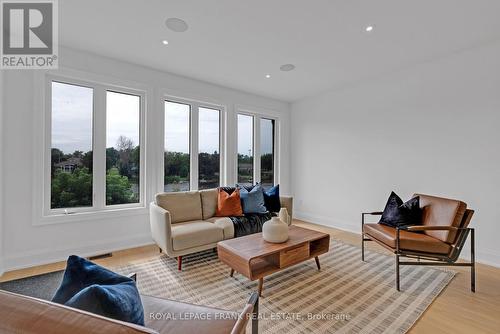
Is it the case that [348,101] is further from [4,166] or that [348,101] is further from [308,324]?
Answer: [4,166]

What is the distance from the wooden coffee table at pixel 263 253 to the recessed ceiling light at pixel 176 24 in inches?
94.1

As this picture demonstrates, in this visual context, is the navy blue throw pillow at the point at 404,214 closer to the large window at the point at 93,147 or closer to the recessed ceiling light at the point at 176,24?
the recessed ceiling light at the point at 176,24

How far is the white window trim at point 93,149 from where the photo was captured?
2832mm

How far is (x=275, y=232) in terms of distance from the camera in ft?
7.96

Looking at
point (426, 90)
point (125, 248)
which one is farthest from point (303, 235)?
point (426, 90)

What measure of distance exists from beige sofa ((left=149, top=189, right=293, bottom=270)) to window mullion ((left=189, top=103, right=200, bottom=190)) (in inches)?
26.1

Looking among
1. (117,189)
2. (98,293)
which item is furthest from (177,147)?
(98,293)

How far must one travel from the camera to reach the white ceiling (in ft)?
7.38

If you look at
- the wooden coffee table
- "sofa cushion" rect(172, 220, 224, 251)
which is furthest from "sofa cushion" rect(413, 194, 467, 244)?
"sofa cushion" rect(172, 220, 224, 251)

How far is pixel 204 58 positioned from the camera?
10.9ft

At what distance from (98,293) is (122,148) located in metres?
3.21

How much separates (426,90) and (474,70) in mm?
529

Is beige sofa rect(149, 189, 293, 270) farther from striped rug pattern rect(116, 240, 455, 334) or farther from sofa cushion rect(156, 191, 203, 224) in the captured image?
striped rug pattern rect(116, 240, 455, 334)

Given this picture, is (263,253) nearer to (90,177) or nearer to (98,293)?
(98,293)
